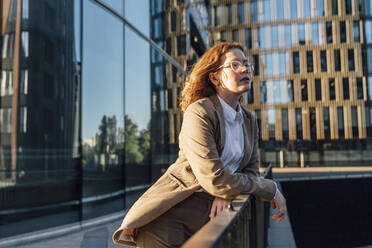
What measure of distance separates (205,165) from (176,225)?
33 cm

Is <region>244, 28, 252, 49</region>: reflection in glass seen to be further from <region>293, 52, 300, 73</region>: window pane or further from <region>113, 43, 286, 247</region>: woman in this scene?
<region>113, 43, 286, 247</region>: woman

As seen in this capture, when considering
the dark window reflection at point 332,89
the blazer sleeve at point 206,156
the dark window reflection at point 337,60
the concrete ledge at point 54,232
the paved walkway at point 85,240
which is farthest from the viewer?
the dark window reflection at point 332,89

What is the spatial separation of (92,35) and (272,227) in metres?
4.95

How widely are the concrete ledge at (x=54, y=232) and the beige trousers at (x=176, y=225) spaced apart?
5029mm

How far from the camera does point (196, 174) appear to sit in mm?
1907

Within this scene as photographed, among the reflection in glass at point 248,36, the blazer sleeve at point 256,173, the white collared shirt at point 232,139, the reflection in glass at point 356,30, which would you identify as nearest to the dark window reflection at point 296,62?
the reflection in glass at point 248,36

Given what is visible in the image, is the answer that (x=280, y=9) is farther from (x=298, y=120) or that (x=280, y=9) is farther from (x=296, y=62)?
(x=298, y=120)

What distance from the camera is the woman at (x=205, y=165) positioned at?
75.2 inches

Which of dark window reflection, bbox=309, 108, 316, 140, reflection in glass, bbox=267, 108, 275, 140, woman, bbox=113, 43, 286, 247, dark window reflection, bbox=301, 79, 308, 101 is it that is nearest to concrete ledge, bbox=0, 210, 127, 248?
woman, bbox=113, 43, 286, 247

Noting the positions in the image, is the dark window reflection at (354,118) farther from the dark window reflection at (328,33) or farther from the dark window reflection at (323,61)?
the dark window reflection at (328,33)

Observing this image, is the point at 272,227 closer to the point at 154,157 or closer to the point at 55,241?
the point at 55,241

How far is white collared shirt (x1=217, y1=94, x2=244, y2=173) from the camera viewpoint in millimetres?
2041

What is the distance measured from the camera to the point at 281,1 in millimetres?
37938

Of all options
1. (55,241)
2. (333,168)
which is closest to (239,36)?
(333,168)
